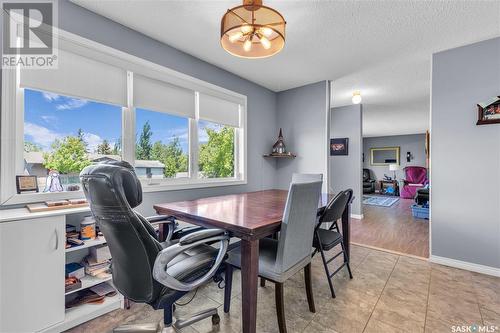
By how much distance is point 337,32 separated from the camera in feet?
7.50

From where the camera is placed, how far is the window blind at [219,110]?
117 inches

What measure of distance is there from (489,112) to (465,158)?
0.53 metres

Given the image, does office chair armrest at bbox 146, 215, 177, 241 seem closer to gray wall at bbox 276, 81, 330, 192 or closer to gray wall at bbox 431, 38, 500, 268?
gray wall at bbox 276, 81, 330, 192

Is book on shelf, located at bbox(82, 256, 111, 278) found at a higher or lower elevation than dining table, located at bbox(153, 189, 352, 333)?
lower

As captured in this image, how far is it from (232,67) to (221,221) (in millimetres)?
2436

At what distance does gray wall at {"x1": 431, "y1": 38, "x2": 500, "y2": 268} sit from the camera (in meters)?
2.41

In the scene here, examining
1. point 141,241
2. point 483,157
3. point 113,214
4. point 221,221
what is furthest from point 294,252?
point 483,157

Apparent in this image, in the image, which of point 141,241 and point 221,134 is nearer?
point 141,241

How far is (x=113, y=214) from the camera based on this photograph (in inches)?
41.9

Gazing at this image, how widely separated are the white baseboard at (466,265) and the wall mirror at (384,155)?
8144 millimetres

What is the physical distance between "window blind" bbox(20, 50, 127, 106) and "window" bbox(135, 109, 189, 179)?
0.31 m

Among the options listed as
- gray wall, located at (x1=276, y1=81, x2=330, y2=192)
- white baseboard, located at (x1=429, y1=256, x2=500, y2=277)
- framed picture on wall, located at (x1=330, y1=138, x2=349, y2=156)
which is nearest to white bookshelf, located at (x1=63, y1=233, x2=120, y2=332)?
gray wall, located at (x1=276, y1=81, x2=330, y2=192)

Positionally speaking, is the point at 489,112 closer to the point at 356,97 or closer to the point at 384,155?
the point at 356,97

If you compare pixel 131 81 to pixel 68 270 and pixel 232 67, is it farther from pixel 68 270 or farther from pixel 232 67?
pixel 68 270
